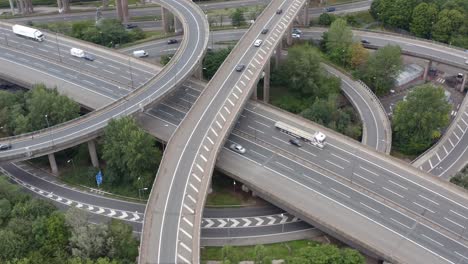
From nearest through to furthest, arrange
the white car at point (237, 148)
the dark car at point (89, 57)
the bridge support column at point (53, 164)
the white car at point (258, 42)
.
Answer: the white car at point (237, 148) < the bridge support column at point (53, 164) < the white car at point (258, 42) < the dark car at point (89, 57)

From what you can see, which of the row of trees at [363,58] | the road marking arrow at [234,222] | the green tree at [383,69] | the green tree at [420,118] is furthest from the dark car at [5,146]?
the green tree at [383,69]

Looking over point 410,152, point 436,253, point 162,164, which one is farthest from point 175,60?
point 436,253

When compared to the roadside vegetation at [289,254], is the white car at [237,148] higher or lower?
higher

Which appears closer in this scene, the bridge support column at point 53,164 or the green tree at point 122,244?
the green tree at point 122,244

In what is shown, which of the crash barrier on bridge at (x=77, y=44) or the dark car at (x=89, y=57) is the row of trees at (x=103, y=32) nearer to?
the crash barrier on bridge at (x=77, y=44)

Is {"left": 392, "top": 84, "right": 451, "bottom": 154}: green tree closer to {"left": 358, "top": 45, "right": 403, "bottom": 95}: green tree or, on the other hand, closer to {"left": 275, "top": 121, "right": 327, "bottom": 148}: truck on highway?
{"left": 358, "top": 45, "right": 403, "bottom": 95}: green tree

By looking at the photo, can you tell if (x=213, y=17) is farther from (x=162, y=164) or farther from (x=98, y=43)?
(x=162, y=164)

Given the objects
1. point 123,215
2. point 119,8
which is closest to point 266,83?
point 123,215
